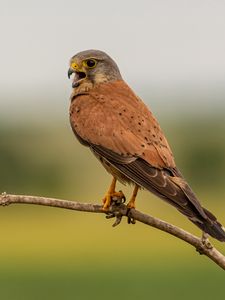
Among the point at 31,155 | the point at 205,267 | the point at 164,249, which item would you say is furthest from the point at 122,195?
the point at 31,155

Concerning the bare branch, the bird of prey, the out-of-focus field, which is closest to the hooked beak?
the bird of prey

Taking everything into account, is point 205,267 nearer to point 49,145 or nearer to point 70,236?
point 70,236

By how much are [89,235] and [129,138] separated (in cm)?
3306

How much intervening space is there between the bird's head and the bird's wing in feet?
0.42

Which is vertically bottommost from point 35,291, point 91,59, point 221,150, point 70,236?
point 91,59

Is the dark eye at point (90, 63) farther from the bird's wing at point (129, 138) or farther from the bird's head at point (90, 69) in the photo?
the bird's wing at point (129, 138)

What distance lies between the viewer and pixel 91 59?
904 cm

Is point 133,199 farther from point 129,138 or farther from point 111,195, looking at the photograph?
point 129,138

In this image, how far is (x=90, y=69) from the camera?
903cm

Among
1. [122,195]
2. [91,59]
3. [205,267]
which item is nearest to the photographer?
[122,195]

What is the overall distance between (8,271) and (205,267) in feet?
16.0

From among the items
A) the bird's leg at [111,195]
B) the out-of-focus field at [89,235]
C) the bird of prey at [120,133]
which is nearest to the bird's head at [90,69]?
the bird of prey at [120,133]

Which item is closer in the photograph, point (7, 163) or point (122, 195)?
point (122, 195)

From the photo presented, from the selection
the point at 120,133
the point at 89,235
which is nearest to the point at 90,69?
the point at 120,133
